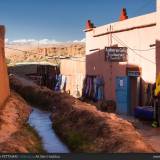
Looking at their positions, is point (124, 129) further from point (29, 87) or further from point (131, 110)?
point (29, 87)

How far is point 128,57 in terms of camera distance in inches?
1023

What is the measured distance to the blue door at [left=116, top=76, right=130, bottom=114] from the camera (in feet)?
85.9

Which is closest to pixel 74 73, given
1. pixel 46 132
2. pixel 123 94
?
pixel 123 94

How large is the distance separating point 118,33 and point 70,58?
31.1 feet

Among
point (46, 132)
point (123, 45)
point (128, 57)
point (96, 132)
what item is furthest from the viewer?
point (123, 45)

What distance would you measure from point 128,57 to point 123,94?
1.87 metres

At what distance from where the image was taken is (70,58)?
36.5 metres

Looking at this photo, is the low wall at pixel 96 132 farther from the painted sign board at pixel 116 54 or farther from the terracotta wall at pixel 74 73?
the terracotta wall at pixel 74 73

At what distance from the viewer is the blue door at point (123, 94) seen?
85.9 feet

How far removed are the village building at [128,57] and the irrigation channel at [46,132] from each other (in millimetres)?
3769

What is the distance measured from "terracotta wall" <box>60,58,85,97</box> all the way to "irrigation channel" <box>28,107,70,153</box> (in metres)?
5.61

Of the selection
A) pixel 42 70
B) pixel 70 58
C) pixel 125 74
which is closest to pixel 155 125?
pixel 125 74

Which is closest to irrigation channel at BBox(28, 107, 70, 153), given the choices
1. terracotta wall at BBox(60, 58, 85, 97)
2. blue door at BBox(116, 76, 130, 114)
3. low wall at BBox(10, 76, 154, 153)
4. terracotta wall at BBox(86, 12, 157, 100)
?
low wall at BBox(10, 76, 154, 153)

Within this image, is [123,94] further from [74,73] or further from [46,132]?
[74,73]
